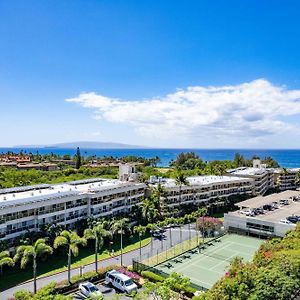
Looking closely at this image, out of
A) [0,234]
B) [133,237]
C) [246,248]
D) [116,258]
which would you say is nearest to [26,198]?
[0,234]

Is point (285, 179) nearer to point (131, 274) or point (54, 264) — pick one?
point (131, 274)

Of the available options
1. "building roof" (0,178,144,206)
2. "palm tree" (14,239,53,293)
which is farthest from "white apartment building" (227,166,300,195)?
"palm tree" (14,239,53,293)

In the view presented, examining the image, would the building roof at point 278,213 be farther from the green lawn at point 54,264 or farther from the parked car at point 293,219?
the green lawn at point 54,264

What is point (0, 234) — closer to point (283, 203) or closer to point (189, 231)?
point (189, 231)

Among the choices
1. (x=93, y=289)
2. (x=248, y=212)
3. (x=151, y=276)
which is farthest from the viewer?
(x=248, y=212)

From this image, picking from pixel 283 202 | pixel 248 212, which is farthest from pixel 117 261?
pixel 283 202
